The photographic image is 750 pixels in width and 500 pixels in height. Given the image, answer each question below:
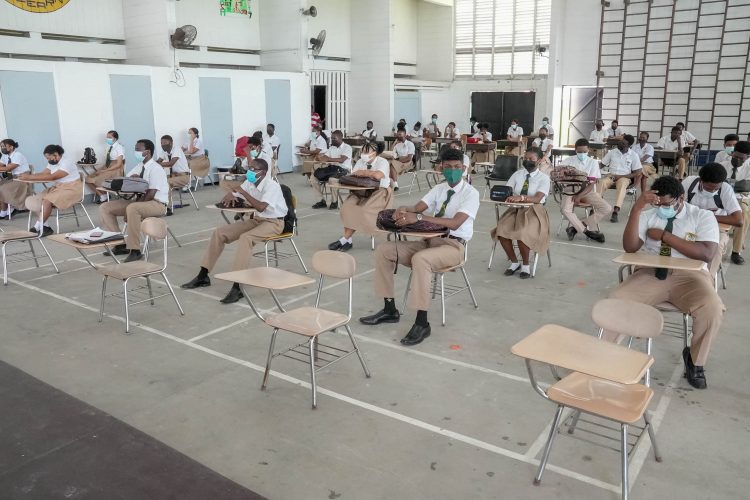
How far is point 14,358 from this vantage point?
4.48 m

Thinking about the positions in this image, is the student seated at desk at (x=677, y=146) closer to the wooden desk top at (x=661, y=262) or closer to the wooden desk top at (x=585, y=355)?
the wooden desk top at (x=661, y=262)

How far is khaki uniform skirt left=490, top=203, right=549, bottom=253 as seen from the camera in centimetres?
632

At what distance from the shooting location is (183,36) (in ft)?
40.2

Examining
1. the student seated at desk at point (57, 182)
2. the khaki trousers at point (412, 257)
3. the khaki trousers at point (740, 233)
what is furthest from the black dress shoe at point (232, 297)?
the khaki trousers at point (740, 233)

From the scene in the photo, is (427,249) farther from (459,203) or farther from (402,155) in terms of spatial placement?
(402,155)

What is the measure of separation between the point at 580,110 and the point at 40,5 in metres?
13.5

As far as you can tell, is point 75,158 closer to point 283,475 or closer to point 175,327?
point 175,327

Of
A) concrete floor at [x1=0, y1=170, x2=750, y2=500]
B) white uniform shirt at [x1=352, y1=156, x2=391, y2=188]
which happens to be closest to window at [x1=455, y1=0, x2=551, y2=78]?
white uniform shirt at [x1=352, y1=156, x2=391, y2=188]

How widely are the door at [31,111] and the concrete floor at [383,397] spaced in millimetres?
5295

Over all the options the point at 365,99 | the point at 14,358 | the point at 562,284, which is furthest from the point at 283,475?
the point at 365,99

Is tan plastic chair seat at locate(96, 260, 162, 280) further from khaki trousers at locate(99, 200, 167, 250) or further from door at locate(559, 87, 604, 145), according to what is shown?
door at locate(559, 87, 604, 145)

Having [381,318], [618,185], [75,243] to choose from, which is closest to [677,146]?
[618,185]

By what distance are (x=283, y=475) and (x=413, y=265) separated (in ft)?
6.95

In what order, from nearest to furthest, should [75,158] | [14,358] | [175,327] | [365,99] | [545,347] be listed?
[545,347]
[14,358]
[175,327]
[75,158]
[365,99]
